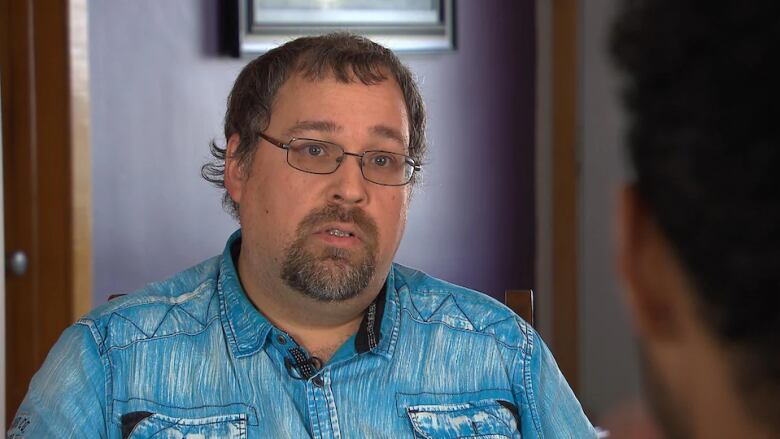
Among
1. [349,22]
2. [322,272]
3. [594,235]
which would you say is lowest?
[594,235]

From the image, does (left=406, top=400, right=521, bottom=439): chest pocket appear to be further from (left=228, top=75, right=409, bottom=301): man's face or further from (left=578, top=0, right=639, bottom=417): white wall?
(left=578, top=0, right=639, bottom=417): white wall

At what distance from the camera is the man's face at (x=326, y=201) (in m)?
1.49

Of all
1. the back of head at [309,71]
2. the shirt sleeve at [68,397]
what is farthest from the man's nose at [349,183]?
the shirt sleeve at [68,397]

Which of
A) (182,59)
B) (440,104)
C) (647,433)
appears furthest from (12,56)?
(647,433)

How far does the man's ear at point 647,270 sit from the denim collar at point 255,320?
47.2 inches

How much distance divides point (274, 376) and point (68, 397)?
275 mm

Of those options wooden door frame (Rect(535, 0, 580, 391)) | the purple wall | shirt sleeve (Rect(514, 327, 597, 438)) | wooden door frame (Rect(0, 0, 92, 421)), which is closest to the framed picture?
the purple wall

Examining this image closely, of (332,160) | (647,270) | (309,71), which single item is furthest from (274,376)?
(647,270)

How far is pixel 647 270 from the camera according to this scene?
11.1 inches

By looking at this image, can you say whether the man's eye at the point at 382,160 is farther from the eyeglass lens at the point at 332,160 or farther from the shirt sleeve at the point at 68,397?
the shirt sleeve at the point at 68,397

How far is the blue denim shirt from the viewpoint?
1.37m

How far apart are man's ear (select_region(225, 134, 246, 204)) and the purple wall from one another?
1207mm

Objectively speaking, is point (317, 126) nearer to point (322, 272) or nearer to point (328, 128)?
point (328, 128)

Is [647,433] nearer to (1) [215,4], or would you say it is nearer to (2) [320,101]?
(2) [320,101]
